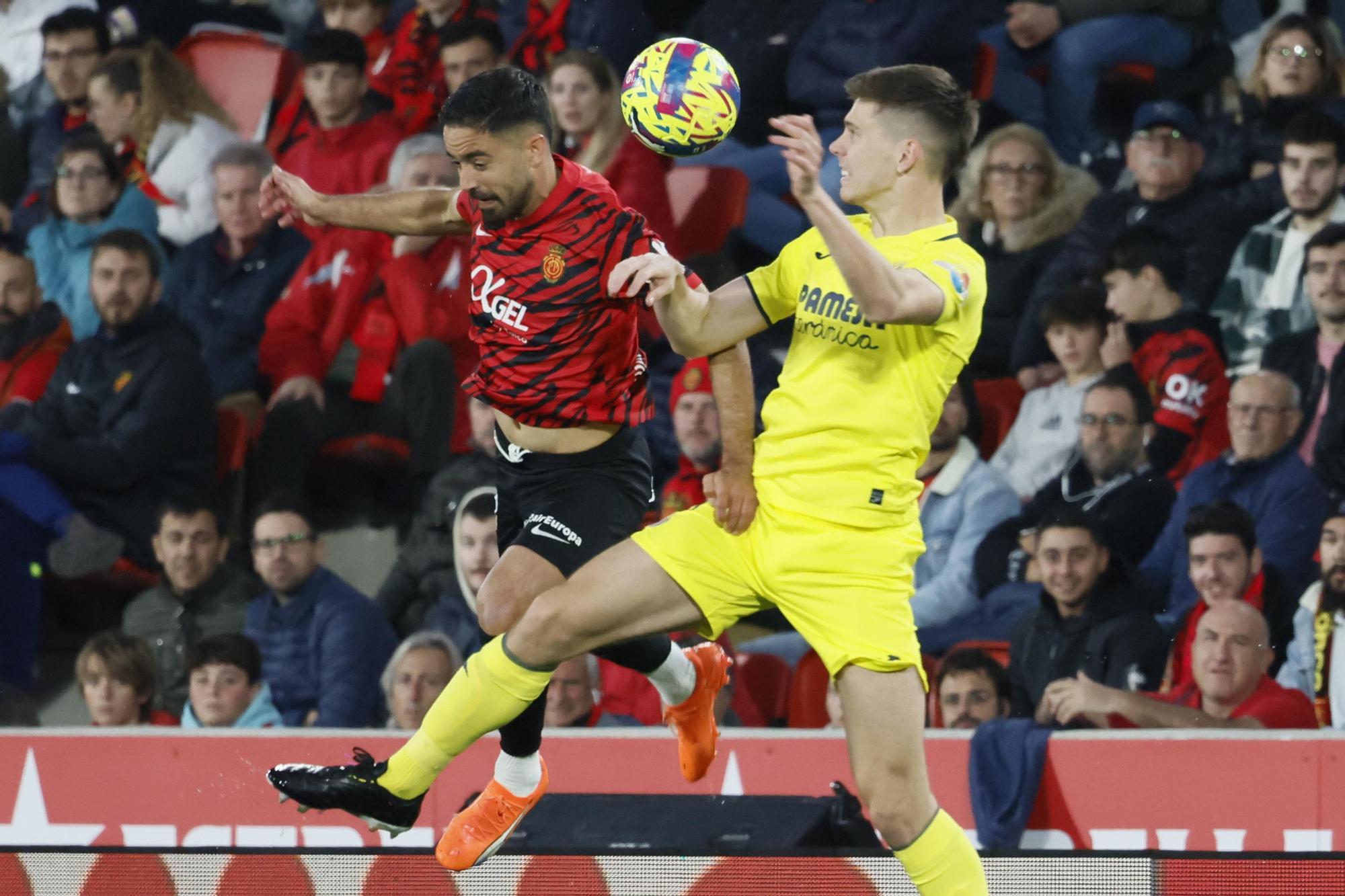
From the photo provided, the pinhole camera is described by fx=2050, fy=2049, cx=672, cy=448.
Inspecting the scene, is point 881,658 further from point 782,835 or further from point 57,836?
point 57,836

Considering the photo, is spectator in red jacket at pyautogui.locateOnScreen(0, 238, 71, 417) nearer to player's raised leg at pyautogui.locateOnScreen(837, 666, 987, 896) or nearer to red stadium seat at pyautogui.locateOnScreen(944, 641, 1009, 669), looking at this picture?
red stadium seat at pyautogui.locateOnScreen(944, 641, 1009, 669)

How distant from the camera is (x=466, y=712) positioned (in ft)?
15.4

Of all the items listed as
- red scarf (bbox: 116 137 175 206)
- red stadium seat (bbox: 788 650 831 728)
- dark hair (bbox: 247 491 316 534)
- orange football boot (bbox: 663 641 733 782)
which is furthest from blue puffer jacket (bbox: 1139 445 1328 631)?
red scarf (bbox: 116 137 175 206)

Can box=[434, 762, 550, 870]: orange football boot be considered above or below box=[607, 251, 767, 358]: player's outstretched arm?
below

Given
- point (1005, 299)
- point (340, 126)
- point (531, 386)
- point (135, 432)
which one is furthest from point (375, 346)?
point (531, 386)

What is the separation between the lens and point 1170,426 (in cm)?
698

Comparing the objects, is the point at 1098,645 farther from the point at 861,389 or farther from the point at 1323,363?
the point at 861,389

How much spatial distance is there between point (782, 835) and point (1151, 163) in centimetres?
309

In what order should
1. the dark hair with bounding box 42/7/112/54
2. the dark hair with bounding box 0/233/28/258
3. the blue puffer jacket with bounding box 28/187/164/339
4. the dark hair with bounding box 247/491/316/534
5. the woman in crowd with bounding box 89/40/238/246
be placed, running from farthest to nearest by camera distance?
the dark hair with bounding box 42/7/112/54 < the dark hair with bounding box 0/233/28/258 < the woman in crowd with bounding box 89/40/238/246 < the blue puffer jacket with bounding box 28/187/164/339 < the dark hair with bounding box 247/491/316/534

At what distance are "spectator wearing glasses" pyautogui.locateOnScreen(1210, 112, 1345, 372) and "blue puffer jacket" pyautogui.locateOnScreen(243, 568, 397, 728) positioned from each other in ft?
10.4

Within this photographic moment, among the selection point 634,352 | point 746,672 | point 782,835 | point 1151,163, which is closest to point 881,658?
point 634,352

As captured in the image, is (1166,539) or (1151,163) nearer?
(1166,539)

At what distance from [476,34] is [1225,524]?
373cm

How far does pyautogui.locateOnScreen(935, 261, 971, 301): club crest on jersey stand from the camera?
4418mm
